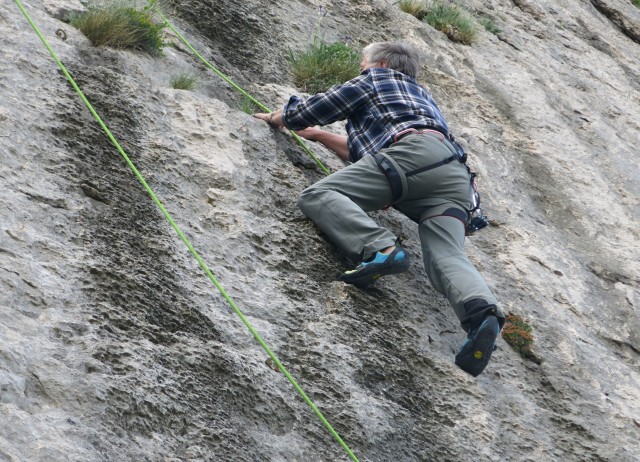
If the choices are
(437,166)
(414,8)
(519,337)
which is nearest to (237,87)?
(437,166)

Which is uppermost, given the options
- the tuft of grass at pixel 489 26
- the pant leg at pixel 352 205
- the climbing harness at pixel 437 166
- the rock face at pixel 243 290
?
the tuft of grass at pixel 489 26

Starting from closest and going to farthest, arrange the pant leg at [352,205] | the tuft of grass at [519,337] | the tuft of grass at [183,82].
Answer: the pant leg at [352,205] → the tuft of grass at [519,337] → the tuft of grass at [183,82]

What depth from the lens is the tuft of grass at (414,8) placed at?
9977 millimetres

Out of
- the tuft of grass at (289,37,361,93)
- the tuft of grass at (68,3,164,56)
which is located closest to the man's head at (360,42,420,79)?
the tuft of grass at (289,37,361,93)

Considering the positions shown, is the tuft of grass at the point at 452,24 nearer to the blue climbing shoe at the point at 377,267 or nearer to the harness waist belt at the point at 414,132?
the harness waist belt at the point at 414,132

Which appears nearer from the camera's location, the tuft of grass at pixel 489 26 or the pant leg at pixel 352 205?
the pant leg at pixel 352 205

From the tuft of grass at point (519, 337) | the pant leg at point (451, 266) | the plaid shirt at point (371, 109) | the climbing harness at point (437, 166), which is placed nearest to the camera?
the pant leg at point (451, 266)

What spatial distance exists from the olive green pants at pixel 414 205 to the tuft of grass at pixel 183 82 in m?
1.36

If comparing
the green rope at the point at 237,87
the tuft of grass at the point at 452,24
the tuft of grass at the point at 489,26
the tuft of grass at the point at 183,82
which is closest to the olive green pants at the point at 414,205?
the green rope at the point at 237,87

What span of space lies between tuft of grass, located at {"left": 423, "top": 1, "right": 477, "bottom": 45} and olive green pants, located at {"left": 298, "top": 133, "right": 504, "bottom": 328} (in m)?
4.05

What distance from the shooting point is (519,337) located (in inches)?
243

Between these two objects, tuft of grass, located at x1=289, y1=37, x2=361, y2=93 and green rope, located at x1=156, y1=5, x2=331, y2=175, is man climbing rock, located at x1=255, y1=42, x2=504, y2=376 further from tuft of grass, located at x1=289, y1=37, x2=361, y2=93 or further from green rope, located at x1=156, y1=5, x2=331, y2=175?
tuft of grass, located at x1=289, y1=37, x2=361, y2=93

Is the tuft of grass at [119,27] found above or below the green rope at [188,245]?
above

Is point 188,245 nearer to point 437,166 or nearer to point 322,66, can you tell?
point 437,166
